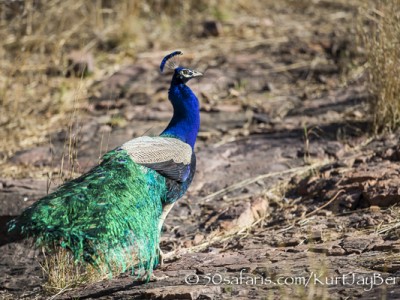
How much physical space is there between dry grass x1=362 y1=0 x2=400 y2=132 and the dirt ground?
0.19 m

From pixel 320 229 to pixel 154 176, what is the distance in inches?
43.6

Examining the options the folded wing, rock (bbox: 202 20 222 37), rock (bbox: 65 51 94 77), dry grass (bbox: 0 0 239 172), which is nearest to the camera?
the folded wing

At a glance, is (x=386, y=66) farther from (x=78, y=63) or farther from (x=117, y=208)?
(x=78, y=63)

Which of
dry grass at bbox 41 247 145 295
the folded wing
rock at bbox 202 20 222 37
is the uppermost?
the folded wing

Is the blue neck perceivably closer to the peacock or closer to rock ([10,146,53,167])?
the peacock

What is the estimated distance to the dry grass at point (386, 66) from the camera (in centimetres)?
601

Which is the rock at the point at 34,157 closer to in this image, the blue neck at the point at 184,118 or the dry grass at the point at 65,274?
the blue neck at the point at 184,118

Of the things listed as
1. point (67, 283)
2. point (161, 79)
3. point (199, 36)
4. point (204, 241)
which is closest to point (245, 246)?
point (204, 241)

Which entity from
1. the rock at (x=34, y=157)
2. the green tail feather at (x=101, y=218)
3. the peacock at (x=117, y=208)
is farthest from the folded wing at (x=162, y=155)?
the rock at (x=34, y=157)

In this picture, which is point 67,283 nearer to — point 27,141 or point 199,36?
point 27,141

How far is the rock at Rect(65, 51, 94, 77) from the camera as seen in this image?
332 inches

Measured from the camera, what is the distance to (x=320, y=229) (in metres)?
4.84

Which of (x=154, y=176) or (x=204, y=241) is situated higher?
(x=154, y=176)

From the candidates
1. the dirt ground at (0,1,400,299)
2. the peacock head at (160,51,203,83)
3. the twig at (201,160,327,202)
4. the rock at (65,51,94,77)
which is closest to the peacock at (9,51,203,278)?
the dirt ground at (0,1,400,299)
